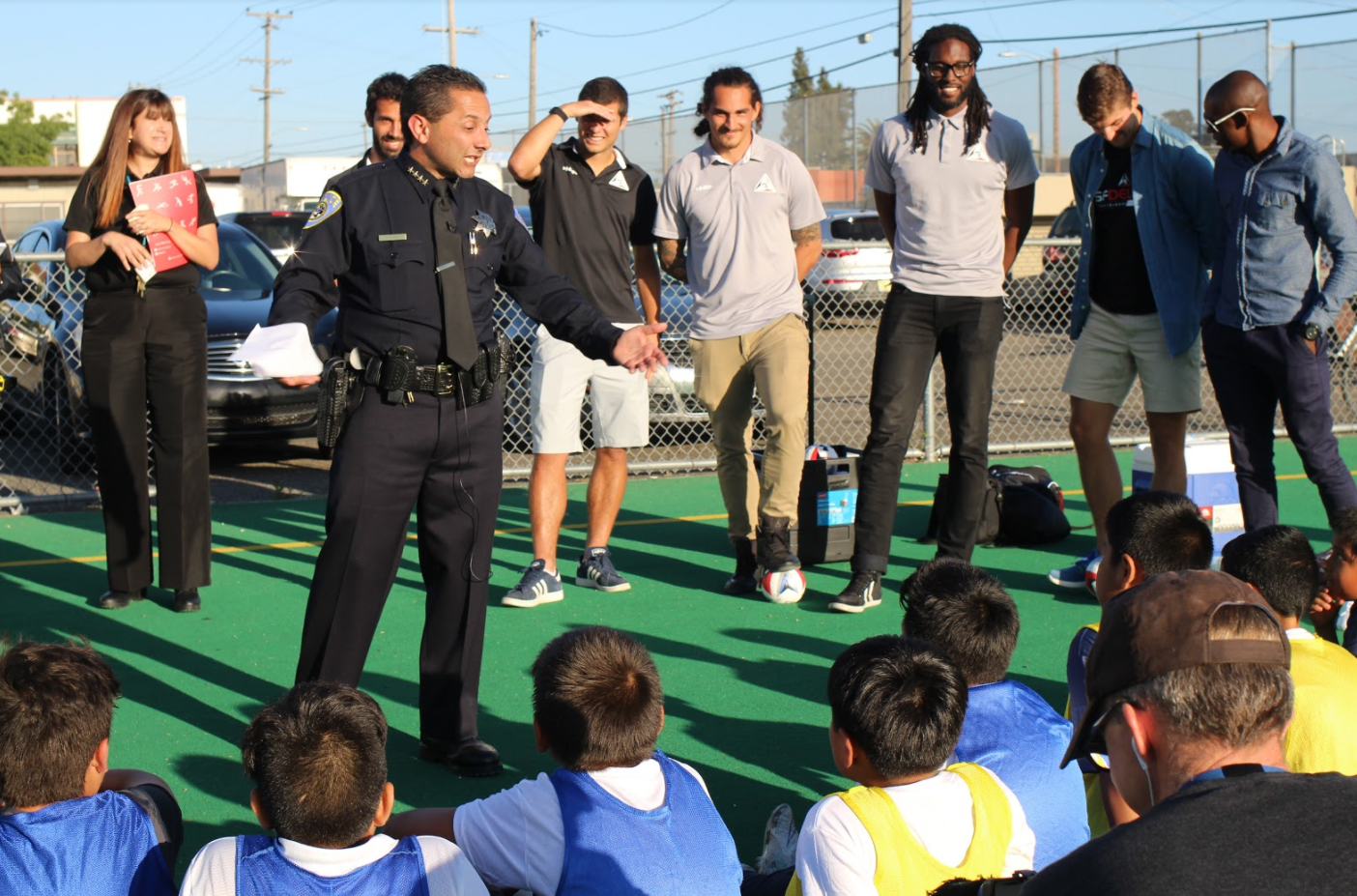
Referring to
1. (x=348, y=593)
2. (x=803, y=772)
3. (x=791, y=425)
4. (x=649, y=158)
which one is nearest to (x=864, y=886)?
(x=803, y=772)

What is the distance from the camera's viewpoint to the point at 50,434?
10156 millimetres

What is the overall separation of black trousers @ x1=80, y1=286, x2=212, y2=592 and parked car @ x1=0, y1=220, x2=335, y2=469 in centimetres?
280

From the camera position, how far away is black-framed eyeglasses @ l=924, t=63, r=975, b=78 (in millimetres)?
6051

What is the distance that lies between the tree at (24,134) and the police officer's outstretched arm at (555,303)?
6856 centimetres

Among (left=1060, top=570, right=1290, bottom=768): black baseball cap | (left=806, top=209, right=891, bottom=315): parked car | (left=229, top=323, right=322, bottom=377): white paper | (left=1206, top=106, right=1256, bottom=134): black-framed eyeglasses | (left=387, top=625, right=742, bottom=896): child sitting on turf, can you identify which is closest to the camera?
(left=1060, top=570, right=1290, bottom=768): black baseball cap

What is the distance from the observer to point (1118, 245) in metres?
6.34

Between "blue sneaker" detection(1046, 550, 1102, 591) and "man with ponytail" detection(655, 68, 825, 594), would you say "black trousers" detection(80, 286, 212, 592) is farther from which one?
"blue sneaker" detection(1046, 550, 1102, 591)

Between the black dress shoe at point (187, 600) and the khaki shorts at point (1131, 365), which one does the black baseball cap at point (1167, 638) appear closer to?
the khaki shorts at point (1131, 365)

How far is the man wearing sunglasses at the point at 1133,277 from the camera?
616 centimetres

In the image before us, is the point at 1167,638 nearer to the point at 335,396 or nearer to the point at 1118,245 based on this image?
the point at 335,396

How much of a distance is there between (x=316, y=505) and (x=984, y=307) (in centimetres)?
453

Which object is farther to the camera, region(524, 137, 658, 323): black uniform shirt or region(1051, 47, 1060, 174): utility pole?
region(1051, 47, 1060, 174): utility pole

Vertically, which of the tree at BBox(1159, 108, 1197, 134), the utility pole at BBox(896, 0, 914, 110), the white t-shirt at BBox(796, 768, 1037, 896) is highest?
the utility pole at BBox(896, 0, 914, 110)

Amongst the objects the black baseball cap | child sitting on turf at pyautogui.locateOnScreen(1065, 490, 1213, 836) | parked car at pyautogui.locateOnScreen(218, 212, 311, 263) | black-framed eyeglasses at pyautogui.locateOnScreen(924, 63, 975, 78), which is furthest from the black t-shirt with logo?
parked car at pyautogui.locateOnScreen(218, 212, 311, 263)
